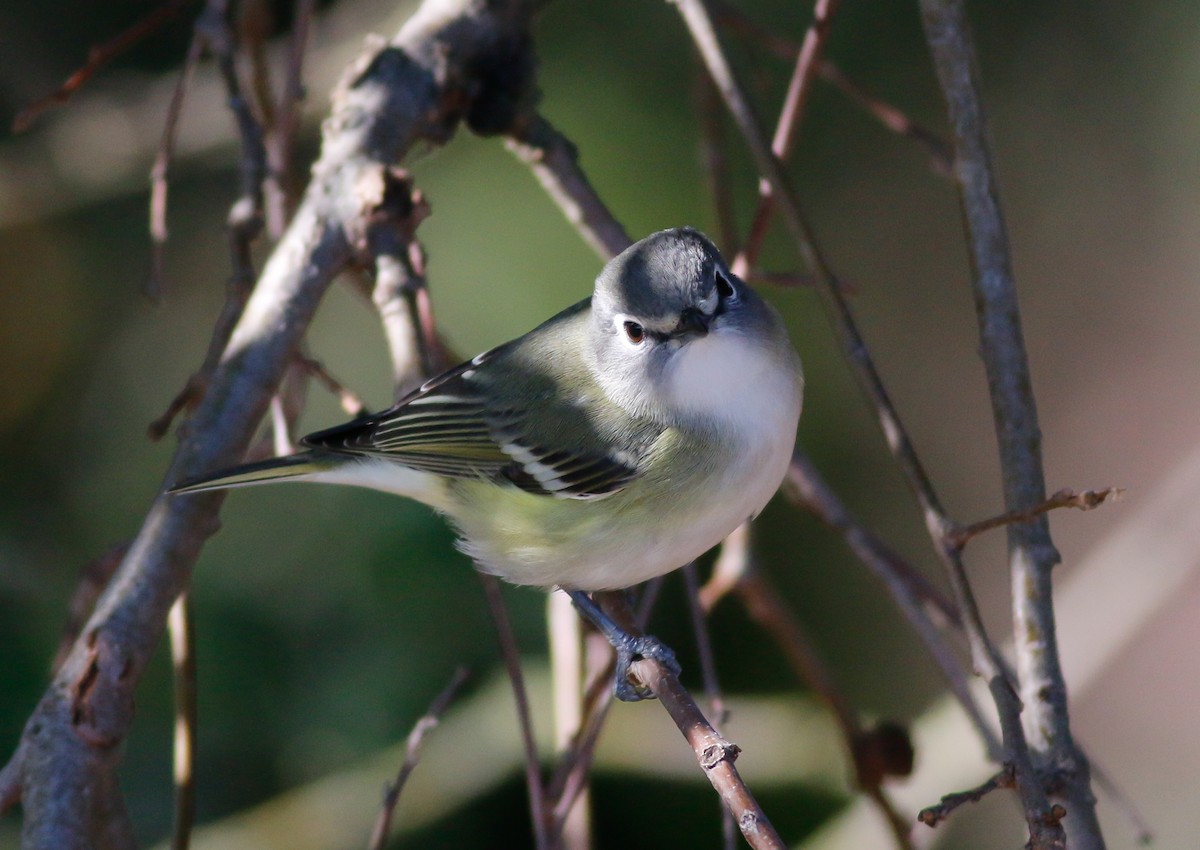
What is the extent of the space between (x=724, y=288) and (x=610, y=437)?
0.42 metres

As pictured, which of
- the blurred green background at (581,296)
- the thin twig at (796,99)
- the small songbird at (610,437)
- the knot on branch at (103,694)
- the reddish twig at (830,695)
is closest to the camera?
the knot on branch at (103,694)

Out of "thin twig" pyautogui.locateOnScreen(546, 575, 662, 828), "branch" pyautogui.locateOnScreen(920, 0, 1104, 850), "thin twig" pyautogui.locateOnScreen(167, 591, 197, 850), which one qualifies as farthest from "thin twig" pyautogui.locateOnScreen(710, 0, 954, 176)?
"thin twig" pyautogui.locateOnScreen(167, 591, 197, 850)

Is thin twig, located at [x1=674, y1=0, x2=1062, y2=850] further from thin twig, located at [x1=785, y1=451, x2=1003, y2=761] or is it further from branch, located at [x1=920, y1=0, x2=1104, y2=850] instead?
thin twig, located at [x1=785, y1=451, x2=1003, y2=761]

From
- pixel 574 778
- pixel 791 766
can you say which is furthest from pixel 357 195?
pixel 791 766

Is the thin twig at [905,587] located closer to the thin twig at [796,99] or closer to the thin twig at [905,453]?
the thin twig at [905,453]

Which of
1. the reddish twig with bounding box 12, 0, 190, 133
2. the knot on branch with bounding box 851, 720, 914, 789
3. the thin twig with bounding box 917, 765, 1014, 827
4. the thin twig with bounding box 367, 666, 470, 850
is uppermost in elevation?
the reddish twig with bounding box 12, 0, 190, 133

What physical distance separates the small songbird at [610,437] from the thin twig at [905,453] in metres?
0.23

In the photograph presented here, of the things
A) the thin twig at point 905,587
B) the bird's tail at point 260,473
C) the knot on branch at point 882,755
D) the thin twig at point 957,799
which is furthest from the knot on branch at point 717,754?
the bird's tail at point 260,473

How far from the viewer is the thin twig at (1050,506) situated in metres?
1.73

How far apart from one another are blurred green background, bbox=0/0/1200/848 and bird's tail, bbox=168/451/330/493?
114 cm

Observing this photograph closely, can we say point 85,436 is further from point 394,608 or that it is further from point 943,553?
point 943,553

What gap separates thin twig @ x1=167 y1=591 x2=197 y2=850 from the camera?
2.35 metres

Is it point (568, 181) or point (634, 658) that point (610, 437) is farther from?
point (568, 181)

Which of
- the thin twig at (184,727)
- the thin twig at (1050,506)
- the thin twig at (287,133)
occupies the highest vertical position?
the thin twig at (287,133)
